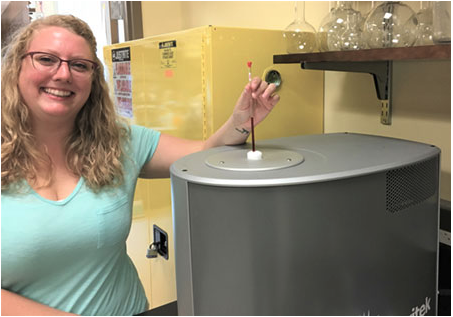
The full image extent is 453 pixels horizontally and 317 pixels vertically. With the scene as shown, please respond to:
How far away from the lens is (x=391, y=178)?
786mm

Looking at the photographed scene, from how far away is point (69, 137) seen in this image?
3.81 feet

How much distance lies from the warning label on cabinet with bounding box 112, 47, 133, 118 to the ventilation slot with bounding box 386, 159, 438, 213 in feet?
4.11

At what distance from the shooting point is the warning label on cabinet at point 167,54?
148cm

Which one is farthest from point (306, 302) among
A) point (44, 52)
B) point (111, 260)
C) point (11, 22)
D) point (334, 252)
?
point (11, 22)

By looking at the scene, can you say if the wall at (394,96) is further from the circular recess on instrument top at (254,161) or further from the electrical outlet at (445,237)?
the circular recess on instrument top at (254,161)

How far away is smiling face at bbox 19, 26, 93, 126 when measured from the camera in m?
1.03

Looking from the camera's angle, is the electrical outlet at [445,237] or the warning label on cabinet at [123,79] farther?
the warning label on cabinet at [123,79]

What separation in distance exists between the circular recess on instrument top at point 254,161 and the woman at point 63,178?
0.57 feet

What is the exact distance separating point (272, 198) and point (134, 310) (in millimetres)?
682

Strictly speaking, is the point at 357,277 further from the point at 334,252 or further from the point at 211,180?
the point at 211,180

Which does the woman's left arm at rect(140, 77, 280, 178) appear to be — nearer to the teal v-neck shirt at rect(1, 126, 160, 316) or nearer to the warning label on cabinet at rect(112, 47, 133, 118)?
the teal v-neck shirt at rect(1, 126, 160, 316)

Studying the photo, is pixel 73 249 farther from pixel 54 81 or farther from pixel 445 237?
pixel 445 237

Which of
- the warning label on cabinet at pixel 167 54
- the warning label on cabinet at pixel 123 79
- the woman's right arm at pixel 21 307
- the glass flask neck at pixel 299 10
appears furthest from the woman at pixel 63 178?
the warning label on cabinet at pixel 123 79

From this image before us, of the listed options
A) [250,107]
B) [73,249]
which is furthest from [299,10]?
[73,249]
